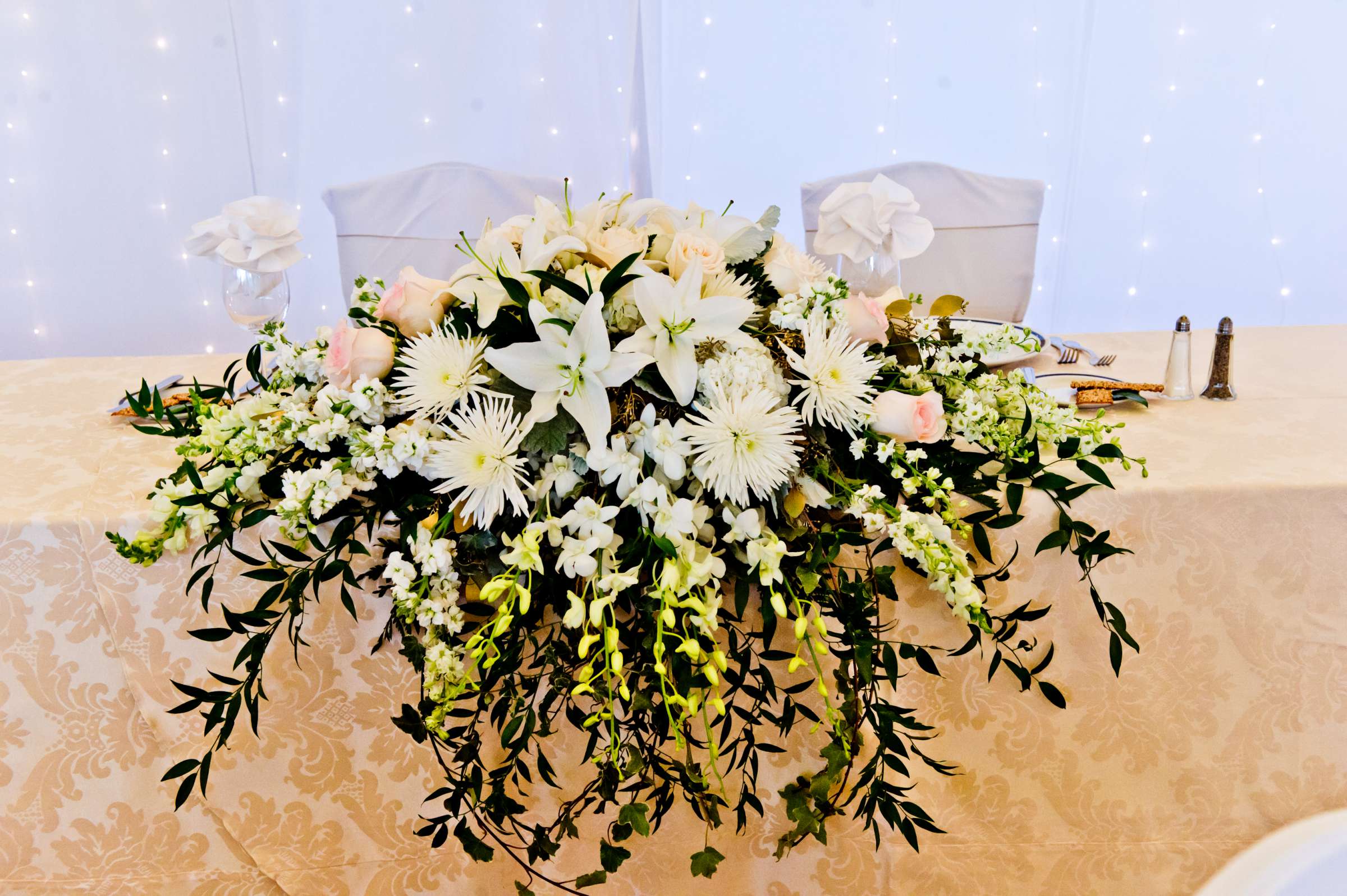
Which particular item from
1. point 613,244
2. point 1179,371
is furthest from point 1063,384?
point 613,244

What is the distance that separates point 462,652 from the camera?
2.36 ft

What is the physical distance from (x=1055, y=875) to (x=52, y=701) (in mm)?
1057

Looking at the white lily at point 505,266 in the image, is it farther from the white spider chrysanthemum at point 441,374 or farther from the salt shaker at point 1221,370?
the salt shaker at point 1221,370

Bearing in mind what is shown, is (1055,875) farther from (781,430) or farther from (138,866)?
(138,866)

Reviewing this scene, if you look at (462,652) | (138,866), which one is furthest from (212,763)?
(462,652)

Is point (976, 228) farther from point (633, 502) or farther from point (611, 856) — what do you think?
point (611, 856)

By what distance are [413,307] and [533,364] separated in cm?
21

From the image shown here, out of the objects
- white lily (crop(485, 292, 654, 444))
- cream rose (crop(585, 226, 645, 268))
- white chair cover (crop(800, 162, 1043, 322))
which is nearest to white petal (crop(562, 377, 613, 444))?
white lily (crop(485, 292, 654, 444))

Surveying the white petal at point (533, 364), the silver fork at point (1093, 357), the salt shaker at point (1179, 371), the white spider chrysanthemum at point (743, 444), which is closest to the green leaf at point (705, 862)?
the white spider chrysanthemum at point (743, 444)

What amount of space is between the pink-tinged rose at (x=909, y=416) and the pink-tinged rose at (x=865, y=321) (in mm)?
80

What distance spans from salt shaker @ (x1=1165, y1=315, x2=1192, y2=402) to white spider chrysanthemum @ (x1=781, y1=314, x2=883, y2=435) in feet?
2.28

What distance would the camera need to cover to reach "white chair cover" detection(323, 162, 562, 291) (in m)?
1.97

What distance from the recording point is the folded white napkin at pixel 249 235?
121 centimetres

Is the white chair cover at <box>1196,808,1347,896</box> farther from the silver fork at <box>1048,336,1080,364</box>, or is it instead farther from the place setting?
the silver fork at <box>1048,336,1080,364</box>
